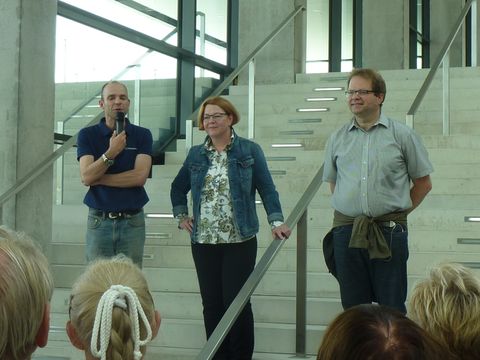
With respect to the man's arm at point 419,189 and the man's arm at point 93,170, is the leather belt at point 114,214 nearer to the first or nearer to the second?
the man's arm at point 93,170

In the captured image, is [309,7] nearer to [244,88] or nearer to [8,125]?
[244,88]

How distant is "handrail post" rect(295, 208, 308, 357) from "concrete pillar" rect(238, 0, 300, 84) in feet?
20.3

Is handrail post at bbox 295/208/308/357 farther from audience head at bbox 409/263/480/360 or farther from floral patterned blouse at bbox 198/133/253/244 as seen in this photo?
audience head at bbox 409/263/480/360

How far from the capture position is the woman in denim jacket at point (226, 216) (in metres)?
4.47

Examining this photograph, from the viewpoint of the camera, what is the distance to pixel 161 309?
557 centimetres

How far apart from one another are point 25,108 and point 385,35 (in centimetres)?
872

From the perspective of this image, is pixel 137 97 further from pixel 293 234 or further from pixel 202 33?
pixel 293 234

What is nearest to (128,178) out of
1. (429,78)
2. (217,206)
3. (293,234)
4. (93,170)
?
(93,170)

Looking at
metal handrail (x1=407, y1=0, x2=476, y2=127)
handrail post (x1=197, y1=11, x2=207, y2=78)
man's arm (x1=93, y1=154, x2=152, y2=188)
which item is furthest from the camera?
handrail post (x1=197, y1=11, x2=207, y2=78)

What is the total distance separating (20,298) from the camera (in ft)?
4.67

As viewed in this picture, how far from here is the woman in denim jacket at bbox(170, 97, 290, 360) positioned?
14.7 feet

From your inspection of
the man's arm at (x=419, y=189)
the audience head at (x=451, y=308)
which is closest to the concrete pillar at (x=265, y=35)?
the man's arm at (x=419, y=189)

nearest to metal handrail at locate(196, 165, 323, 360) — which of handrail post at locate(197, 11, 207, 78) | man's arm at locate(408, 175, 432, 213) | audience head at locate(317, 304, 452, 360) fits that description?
man's arm at locate(408, 175, 432, 213)

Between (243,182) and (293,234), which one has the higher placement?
(243,182)
